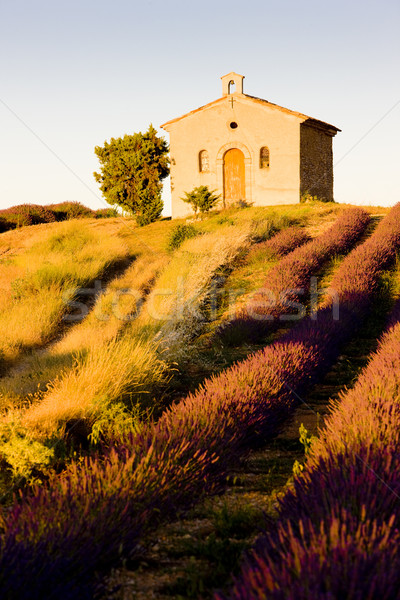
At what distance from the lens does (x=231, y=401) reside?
12.6 feet

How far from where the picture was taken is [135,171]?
834 inches

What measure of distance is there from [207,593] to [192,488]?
707 millimetres

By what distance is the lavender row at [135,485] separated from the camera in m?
2.12

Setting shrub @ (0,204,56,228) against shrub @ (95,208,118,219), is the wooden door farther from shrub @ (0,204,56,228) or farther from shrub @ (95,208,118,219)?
shrub @ (0,204,56,228)

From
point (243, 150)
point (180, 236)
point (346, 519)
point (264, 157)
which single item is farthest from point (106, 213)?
point (346, 519)

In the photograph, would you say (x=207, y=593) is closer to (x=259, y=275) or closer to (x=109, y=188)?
(x=259, y=275)

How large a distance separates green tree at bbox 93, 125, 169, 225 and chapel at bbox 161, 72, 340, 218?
26.1 inches

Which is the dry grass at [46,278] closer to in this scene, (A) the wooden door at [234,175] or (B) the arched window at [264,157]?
(A) the wooden door at [234,175]

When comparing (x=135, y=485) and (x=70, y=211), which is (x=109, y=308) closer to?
(x=135, y=485)

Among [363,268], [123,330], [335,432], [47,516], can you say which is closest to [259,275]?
[363,268]

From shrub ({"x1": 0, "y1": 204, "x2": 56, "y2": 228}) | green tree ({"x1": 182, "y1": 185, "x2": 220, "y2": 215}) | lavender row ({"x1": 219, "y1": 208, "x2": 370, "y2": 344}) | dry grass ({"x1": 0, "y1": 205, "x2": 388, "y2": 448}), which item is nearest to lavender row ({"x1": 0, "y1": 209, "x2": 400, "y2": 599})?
dry grass ({"x1": 0, "y1": 205, "x2": 388, "y2": 448})

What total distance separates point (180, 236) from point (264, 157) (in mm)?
7560

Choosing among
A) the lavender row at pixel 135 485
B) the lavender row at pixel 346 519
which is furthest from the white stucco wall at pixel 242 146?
the lavender row at pixel 346 519

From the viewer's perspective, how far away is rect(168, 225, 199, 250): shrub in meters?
14.3
